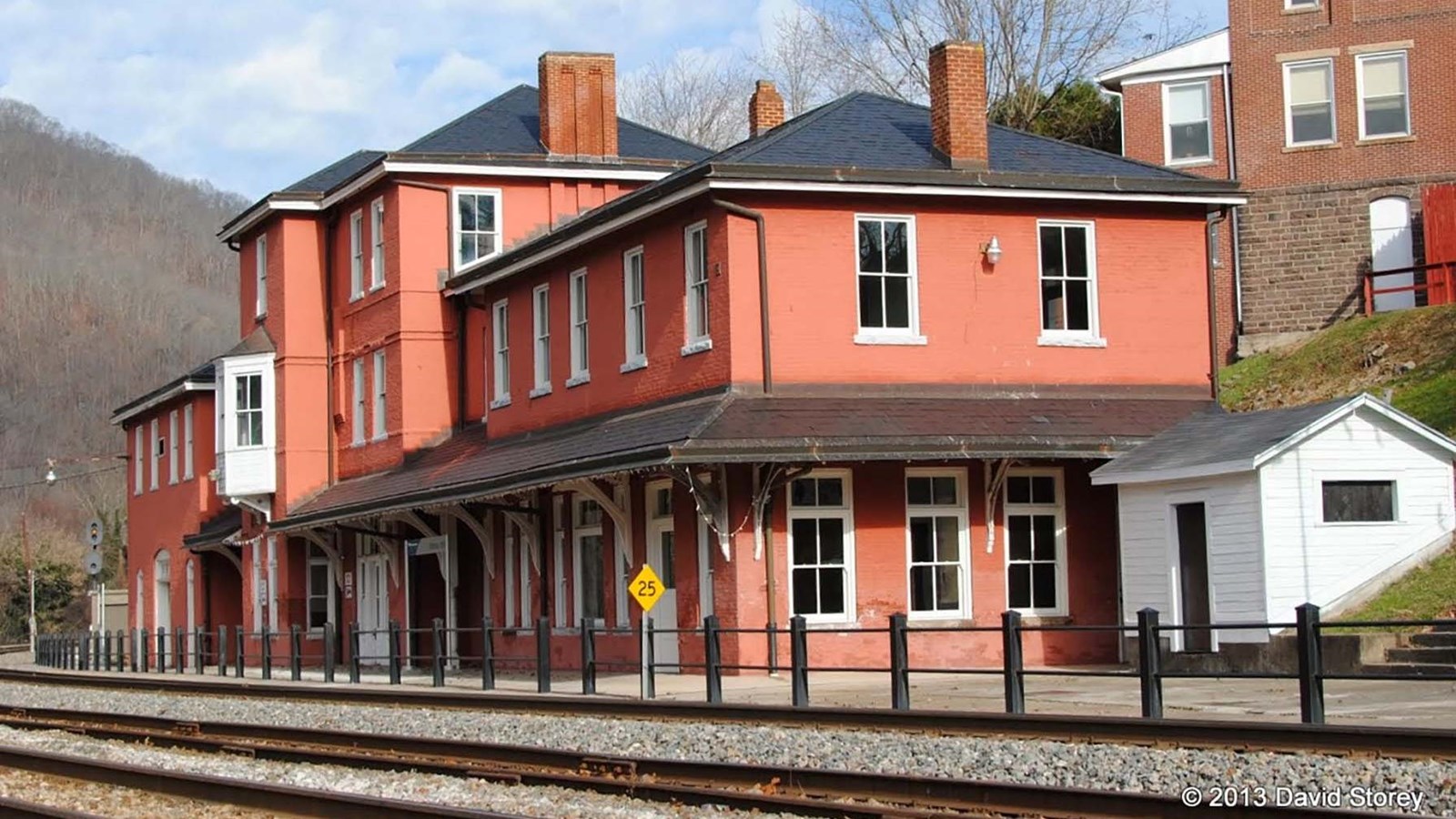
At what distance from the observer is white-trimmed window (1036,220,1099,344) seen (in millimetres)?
27375

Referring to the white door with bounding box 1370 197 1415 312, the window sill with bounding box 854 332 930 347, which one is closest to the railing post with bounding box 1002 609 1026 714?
the window sill with bounding box 854 332 930 347

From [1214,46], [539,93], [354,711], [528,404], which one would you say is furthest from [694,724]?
[1214,46]

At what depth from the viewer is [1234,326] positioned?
43156 millimetres

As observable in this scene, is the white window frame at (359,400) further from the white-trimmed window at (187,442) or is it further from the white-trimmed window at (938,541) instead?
the white-trimmed window at (938,541)

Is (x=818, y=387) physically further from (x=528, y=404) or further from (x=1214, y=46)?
(x=1214, y=46)

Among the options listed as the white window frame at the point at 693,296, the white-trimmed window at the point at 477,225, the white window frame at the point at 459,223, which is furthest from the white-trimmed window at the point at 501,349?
the white window frame at the point at 693,296

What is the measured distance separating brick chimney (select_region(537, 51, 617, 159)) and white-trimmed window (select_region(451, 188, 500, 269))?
5.28 ft

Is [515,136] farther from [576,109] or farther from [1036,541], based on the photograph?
[1036,541]

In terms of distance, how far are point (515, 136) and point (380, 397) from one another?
18.6ft

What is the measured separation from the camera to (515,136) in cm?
3794

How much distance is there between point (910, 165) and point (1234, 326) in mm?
18680

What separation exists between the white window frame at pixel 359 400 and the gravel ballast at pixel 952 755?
16364mm

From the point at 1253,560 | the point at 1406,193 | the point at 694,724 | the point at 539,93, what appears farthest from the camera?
the point at 1406,193

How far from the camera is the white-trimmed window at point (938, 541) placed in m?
25.8
